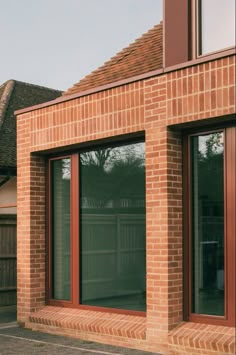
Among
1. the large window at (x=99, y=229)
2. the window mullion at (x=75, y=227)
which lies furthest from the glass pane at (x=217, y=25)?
the window mullion at (x=75, y=227)

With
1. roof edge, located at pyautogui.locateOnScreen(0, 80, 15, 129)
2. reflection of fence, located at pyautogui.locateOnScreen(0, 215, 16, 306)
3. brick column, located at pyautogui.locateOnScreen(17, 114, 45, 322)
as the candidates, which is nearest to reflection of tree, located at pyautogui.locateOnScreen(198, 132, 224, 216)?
brick column, located at pyautogui.locateOnScreen(17, 114, 45, 322)

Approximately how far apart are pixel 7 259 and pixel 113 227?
4526 mm

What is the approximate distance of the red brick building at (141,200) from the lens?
833 centimetres

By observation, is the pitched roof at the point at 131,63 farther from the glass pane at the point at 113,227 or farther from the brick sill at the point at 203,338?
the brick sill at the point at 203,338

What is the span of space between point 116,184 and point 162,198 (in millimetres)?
1513

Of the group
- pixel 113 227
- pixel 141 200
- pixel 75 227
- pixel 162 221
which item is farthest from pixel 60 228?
pixel 162 221

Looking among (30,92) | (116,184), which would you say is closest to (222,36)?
(116,184)

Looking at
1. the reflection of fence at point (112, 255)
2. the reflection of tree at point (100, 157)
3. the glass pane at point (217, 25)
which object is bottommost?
the reflection of fence at point (112, 255)

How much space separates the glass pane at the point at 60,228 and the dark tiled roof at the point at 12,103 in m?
4.76

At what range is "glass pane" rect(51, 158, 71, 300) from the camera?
35.8 ft

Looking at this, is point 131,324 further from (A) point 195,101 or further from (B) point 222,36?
(B) point 222,36

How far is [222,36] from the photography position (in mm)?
8492

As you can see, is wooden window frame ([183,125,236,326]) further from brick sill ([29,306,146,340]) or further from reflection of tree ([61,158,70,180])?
reflection of tree ([61,158,70,180])

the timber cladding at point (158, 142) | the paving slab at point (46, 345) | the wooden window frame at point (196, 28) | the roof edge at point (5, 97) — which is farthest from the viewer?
the roof edge at point (5, 97)
